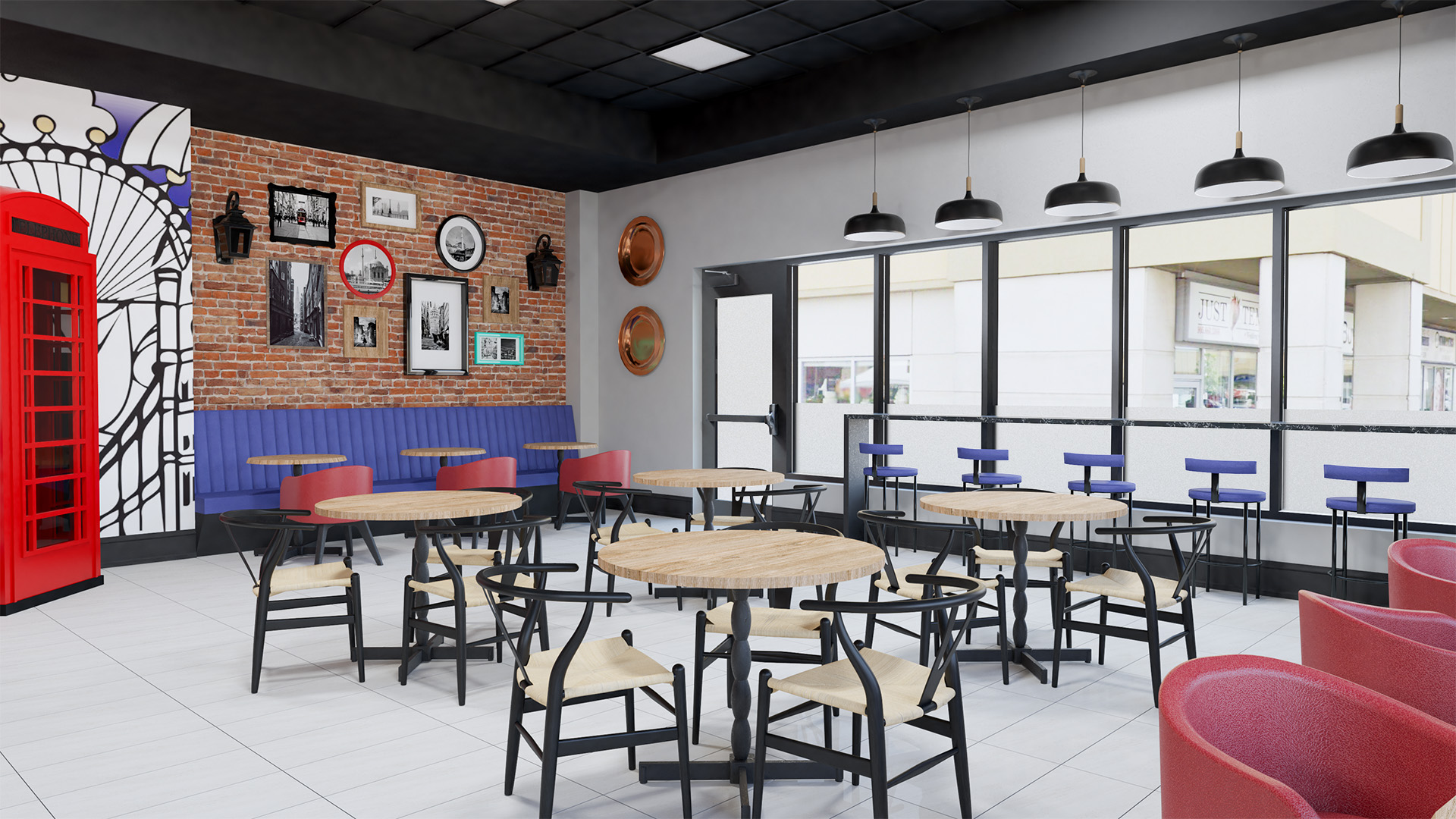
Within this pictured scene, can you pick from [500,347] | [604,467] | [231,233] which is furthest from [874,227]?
[231,233]

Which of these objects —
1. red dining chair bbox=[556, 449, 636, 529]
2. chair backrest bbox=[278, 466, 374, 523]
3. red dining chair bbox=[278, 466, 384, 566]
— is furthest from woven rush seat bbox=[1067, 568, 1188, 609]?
chair backrest bbox=[278, 466, 374, 523]

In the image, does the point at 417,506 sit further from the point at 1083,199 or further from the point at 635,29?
the point at 1083,199

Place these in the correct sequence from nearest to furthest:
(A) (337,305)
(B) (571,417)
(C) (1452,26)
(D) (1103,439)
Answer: (C) (1452,26)
(D) (1103,439)
(A) (337,305)
(B) (571,417)

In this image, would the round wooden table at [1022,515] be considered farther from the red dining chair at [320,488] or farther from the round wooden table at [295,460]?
the round wooden table at [295,460]

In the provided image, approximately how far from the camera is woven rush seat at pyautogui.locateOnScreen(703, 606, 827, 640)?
3121 mm

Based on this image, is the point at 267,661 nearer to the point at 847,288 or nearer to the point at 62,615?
the point at 62,615

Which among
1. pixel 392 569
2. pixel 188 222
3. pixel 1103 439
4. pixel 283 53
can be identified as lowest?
pixel 392 569

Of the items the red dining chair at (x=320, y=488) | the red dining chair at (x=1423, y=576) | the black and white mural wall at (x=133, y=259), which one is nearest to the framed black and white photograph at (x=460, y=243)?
the black and white mural wall at (x=133, y=259)

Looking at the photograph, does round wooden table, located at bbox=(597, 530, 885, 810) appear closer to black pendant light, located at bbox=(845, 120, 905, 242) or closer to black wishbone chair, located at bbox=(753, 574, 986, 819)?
black wishbone chair, located at bbox=(753, 574, 986, 819)

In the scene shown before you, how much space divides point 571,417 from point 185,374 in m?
3.75

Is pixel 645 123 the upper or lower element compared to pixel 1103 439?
upper

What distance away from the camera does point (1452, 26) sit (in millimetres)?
4949

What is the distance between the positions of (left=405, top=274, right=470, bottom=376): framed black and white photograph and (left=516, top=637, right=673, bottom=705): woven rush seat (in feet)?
20.0

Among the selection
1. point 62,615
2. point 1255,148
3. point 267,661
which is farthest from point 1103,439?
point 62,615
